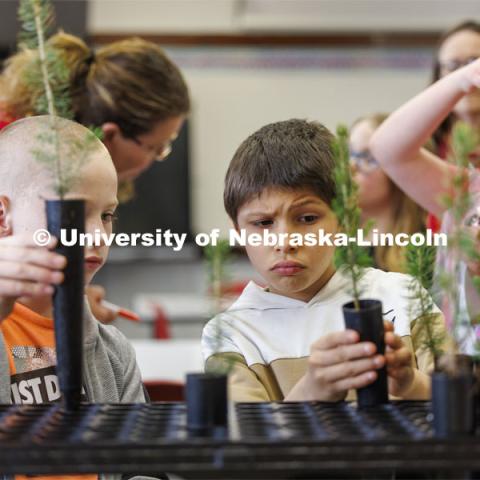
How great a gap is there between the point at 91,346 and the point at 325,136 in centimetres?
41

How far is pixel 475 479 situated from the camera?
73cm

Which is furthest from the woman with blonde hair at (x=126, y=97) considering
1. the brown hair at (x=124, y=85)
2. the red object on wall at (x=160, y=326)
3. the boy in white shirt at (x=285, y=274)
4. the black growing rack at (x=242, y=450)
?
the red object on wall at (x=160, y=326)

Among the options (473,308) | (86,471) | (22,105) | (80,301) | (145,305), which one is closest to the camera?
(86,471)

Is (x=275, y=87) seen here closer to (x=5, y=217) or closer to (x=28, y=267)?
(x=5, y=217)

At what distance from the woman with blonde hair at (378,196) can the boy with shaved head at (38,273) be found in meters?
1.13

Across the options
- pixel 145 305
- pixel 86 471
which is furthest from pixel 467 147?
pixel 145 305

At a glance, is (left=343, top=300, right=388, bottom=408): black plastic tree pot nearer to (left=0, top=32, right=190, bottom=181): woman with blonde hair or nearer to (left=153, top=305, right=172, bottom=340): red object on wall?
(left=0, top=32, right=190, bottom=181): woman with blonde hair

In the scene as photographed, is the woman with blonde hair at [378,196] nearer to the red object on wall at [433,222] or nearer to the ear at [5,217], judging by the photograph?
the red object on wall at [433,222]

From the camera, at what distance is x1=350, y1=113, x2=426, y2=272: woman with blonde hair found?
2264 millimetres

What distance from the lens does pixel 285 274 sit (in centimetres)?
112

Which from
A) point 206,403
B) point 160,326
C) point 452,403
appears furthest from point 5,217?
point 160,326

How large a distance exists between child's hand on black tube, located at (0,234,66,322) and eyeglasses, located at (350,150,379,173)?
1.70 metres

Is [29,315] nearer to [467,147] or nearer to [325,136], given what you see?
[325,136]

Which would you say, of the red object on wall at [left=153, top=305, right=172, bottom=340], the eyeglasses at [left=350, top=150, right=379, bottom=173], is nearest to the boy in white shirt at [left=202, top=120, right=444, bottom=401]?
the eyeglasses at [left=350, top=150, right=379, bottom=173]
